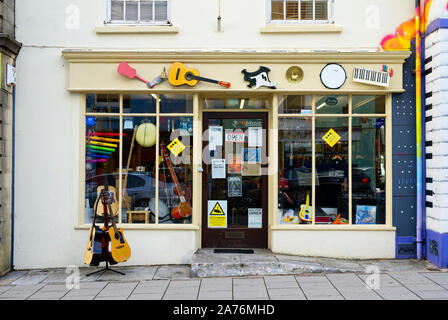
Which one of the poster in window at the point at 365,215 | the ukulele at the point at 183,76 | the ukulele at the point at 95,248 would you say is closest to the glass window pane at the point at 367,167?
the poster in window at the point at 365,215

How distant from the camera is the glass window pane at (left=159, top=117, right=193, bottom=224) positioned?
22.1ft

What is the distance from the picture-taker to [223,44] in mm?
6551

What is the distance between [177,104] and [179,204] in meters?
1.71

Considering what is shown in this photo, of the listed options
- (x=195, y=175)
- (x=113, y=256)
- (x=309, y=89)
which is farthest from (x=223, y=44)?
(x=113, y=256)

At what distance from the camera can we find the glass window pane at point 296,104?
6.68 meters

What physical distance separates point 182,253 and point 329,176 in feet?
9.21

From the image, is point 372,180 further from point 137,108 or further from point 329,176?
point 137,108

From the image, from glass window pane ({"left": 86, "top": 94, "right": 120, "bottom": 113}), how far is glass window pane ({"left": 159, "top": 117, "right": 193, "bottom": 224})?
2.73 feet

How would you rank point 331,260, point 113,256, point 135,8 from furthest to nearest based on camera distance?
point 135,8
point 331,260
point 113,256

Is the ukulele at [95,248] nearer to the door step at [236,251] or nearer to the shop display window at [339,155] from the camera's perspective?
the door step at [236,251]

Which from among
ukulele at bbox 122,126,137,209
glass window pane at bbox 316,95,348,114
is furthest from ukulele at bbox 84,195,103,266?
glass window pane at bbox 316,95,348,114

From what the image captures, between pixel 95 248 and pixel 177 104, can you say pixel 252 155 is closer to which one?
pixel 177 104

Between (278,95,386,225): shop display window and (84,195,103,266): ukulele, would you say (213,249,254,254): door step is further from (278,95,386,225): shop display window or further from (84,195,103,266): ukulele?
(84,195,103,266): ukulele

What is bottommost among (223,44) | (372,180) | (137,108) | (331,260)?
(331,260)
